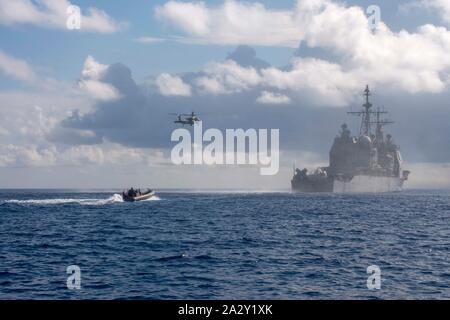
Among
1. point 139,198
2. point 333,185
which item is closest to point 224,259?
point 139,198

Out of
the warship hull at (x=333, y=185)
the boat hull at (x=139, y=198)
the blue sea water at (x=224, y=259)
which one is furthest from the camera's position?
the warship hull at (x=333, y=185)

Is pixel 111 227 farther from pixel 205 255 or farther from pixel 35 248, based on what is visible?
pixel 205 255

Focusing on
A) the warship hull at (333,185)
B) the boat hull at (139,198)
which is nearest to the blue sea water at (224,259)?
the boat hull at (139,198)

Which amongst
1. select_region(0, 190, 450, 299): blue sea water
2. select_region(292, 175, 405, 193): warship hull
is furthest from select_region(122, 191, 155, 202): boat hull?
select_region(292, 175, 405, 193): warship hull

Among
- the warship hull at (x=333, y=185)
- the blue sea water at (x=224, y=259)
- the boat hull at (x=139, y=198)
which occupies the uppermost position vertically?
the warship hull at (x=333, y=185)

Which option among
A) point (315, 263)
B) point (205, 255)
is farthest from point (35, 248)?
point (315, 263)

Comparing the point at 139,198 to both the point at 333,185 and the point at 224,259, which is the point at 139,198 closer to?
the point at 224,259

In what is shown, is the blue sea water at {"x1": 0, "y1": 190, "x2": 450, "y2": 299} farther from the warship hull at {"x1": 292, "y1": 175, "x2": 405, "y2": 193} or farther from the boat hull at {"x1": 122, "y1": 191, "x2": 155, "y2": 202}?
the warship hull at {"x1": 292, "y1": 175, "x2": 405, "y2": 193}

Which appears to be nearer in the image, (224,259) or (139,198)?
(224,259)

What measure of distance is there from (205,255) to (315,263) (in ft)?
28.3

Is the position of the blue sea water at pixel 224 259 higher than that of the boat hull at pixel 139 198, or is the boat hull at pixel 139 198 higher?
the boat hull at pixel 139 198

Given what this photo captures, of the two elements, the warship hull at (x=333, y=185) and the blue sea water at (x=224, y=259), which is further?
the warship hull at (x=333, y=185)

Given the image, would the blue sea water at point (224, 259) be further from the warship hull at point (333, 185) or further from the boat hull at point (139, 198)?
the warship hull at point (333, 185)
